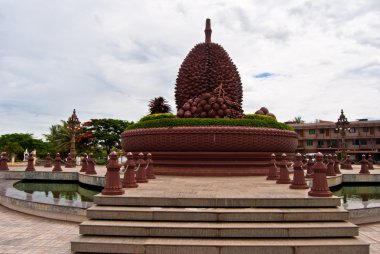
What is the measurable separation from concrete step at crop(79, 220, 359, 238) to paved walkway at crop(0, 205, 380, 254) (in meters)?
0.54

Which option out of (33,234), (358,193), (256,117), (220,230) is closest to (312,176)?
(220,230)

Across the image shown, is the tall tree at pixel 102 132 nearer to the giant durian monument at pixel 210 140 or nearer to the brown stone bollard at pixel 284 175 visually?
the giant durian monument at pixel 210 140

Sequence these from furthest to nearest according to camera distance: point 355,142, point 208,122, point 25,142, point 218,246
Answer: point 25,142
point 355,142
point 208,122
point 218,246

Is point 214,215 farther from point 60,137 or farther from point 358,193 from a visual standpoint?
point 60,137

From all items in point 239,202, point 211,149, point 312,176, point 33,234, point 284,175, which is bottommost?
point 33,234

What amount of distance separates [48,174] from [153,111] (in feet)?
20.4

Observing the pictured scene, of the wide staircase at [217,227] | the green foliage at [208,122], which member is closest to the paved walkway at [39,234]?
the wide staircase at [217,227]

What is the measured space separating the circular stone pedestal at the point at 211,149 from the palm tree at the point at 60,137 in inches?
1641

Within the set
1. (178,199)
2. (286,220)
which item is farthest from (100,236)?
(286,220)

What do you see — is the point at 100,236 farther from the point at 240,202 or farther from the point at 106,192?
the point at 240,202

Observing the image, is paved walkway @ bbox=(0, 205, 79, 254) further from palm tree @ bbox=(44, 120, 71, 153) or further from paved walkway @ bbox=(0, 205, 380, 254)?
palm tree @ bbox=(44, 120, 71, 153)

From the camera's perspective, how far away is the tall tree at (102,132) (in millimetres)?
47031

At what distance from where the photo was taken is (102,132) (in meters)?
47.1

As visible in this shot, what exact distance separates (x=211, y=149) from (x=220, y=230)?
6881mm
